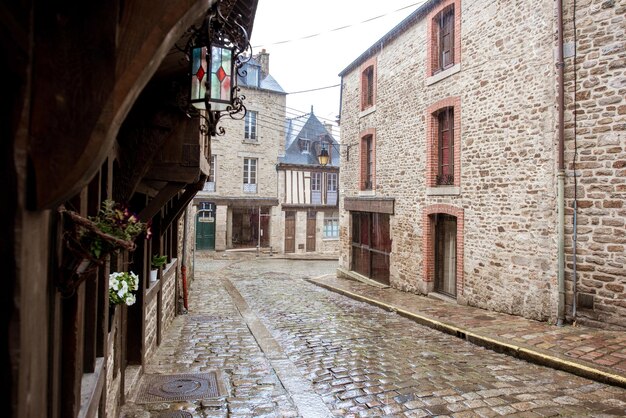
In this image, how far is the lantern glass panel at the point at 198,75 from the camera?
11.6 feet

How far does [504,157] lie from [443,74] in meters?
2.93

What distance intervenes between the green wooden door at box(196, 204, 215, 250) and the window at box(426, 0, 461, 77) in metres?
16.1

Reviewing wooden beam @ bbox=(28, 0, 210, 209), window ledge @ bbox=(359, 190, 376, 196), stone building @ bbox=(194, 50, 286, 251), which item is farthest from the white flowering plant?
stone building @ bbox=(194, 50, 286, 251)

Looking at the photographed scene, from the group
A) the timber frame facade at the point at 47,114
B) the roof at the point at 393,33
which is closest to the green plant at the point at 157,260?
the timber frame facade at the point at 47,114

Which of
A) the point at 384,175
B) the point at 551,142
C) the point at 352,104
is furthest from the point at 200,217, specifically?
the point at 551,142

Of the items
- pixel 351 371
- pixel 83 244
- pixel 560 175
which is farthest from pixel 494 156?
pixel 83 244

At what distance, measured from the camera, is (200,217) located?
79.1ft

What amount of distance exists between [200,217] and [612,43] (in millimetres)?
20622

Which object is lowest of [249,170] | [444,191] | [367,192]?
[444,191]

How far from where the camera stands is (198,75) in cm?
358

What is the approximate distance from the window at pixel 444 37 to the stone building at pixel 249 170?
14155mm

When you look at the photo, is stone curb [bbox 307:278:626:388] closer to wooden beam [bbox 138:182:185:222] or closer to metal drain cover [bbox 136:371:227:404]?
metal drain cover [bbox 136:371:227:404]

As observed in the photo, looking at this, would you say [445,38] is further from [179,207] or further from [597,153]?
[179,207]

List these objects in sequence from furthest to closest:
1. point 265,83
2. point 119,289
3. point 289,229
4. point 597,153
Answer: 1. point 265,83
2. point 289,229
3. point 597,153
4. point 119,289
